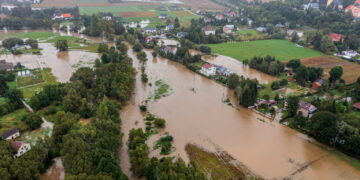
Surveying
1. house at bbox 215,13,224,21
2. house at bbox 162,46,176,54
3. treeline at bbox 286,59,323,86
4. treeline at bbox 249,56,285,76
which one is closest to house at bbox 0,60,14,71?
house at bbox 162,46,176,54

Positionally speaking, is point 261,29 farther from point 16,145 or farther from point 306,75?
point 16,145

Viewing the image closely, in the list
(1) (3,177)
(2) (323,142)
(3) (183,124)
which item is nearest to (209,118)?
(3) (183,124)

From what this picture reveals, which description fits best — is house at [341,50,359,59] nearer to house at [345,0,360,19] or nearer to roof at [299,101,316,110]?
roof at [299,101,316,110]

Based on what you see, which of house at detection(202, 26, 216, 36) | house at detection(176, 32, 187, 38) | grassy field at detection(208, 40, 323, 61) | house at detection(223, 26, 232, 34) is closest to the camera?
grassy field at detection(208, 40, 323, 61)

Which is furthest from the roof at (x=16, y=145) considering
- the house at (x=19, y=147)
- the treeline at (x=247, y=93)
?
the treeline at (x=247, y=93)

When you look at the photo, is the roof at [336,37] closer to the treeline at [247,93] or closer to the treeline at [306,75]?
the treeline at [306,75]

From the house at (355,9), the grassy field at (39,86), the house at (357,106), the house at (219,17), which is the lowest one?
the house at (357,106)
